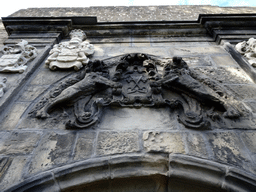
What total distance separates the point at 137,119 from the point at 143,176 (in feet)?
2.19

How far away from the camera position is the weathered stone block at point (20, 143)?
1.75 m

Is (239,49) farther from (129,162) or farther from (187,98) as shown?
(129,162)

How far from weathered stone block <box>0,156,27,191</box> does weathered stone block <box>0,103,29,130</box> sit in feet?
1.56

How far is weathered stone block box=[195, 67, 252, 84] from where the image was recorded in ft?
8.47

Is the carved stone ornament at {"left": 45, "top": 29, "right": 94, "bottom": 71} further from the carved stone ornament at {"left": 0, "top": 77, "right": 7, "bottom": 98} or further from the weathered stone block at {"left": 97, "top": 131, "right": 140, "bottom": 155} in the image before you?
the weathered stone block at {"left": 97, "top": 131, "right": 140, "bottom": 155}

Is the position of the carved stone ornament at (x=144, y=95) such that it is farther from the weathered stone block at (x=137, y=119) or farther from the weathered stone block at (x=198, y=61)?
the weathered stone block at (x=198, y=61)

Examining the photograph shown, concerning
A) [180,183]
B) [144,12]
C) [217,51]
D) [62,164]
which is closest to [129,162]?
[180,183]

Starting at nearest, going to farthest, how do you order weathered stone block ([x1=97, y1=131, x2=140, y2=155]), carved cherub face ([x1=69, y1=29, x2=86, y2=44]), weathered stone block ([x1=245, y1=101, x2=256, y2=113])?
weathered stone block ([x1=97, y1=131, x2=140, y2=155])
weathered stone block ([x1=245, y1=101, x2=256, y2=113])
carved cherub face ([x1=69, y1=29, x2=86, y2=44])

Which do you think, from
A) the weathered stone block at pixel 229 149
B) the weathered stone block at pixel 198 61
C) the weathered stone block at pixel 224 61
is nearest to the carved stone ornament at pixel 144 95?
the weathered stone block at pixel 229 149

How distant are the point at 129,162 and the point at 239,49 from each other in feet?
9.57

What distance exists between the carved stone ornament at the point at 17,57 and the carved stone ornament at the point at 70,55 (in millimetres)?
348

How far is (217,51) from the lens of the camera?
10.9ft

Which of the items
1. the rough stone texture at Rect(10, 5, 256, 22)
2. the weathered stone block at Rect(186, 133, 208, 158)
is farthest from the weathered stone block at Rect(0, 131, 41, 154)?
the rough stone texture at Rect(10, 5, 256, 22)

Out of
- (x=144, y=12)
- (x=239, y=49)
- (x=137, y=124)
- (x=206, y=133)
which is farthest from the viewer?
(x=144, y=12)
